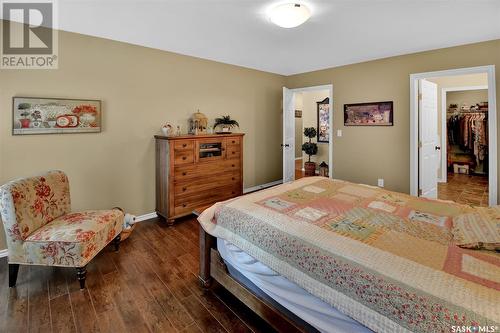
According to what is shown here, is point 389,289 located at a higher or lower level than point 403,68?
lower

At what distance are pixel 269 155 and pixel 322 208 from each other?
12.0 feet

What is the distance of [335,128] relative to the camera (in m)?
4.90

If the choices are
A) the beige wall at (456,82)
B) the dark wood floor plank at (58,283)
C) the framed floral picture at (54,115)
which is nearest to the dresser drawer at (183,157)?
the framed floral picture at (54,115)

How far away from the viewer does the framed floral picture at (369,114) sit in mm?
4230

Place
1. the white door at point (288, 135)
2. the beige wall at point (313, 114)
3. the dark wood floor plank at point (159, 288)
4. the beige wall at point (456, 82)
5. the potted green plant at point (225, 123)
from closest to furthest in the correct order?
the dark wood floor plank at point (159, 288)
the potted green plant at point (225, 123)
the white door at point (288, 135)
the beige wall at point (456, 82)
the beige wall at point (313, 114)

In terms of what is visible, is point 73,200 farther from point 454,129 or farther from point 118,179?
point 454,129

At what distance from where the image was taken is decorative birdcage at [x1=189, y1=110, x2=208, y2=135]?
4.07m

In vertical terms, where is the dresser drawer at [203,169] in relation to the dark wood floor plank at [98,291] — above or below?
above

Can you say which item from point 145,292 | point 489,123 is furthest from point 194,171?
point 489,123

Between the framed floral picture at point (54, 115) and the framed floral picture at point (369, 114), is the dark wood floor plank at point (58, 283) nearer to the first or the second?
the framed floral picture at point (54, 115)

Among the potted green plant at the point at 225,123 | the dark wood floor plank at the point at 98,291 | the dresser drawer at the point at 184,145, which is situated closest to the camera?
the dark wood floor plank at the point at 98,291

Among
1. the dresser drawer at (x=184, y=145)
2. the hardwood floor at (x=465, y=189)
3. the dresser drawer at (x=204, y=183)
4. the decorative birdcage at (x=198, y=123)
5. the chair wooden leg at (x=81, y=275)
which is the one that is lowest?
the chair wooden leg at (x=81, y=275)

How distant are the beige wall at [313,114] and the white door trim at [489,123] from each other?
273cm

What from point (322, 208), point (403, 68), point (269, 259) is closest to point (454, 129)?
point (403, 68)
